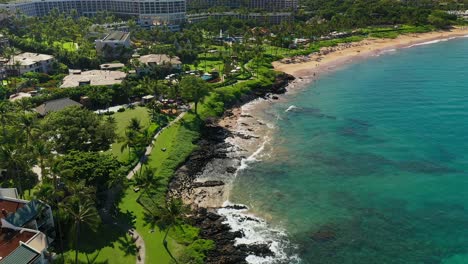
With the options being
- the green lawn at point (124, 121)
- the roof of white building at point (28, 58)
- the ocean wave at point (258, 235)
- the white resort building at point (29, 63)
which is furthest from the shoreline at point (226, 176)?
the roof of white building at point (28, 58)

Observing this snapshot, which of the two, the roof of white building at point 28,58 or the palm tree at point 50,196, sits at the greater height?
the roof of white building at point 28,58

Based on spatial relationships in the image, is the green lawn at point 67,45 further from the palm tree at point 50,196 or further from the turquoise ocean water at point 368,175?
the palm tree at point 50,196

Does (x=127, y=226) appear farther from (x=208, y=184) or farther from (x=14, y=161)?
(x=208, y=184)

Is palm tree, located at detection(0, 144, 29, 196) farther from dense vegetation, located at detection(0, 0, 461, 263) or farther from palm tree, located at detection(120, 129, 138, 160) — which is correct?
palm tree, located at detection(120, 129, 138, 160)

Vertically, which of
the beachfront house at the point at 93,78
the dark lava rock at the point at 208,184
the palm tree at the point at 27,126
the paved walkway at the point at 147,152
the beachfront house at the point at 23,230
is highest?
the palm tree at the point at 27,126

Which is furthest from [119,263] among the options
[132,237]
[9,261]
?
[9,261]

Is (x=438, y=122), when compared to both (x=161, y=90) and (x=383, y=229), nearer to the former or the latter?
(x=383, y=229)
